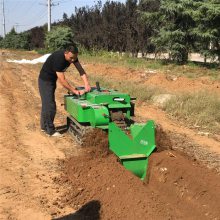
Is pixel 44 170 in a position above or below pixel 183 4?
below

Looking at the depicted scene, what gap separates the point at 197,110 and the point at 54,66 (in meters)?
4.03

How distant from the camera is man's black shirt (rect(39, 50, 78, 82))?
24.5 feet

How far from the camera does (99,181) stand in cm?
529

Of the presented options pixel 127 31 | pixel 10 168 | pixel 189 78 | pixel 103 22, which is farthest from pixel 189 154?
pixel 103 22

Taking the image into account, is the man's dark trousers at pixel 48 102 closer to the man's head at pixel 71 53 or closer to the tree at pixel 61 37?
the man's head at pixel 71 53

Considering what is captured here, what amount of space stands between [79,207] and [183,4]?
15617 mm

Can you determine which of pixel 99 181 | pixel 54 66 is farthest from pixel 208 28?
pixel 99 181

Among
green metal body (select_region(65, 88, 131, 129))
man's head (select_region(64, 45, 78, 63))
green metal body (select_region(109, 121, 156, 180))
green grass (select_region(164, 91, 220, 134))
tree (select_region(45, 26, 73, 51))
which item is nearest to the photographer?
green metal body (select_region(109, 121, 156, 180))

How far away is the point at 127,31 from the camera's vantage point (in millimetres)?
26141

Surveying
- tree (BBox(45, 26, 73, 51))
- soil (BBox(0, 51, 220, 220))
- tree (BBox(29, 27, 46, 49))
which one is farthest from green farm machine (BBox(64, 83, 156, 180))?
tree (BBox(29, 27, 46, 49))

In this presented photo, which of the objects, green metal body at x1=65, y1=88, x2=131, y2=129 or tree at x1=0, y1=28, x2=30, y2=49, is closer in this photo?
green metal body at x1=65, y1=88, x2=131, y2=129

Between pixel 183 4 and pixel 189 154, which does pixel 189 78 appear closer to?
pixel 183 4

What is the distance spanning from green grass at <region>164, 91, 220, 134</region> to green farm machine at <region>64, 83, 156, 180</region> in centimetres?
299

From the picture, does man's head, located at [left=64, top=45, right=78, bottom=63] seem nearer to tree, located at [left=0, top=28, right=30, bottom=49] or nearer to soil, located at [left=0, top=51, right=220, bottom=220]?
soil, located at [left=0, top=51, right=220, bottom=220]
